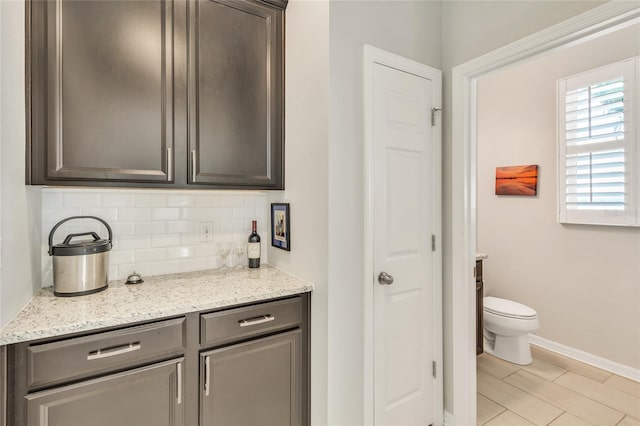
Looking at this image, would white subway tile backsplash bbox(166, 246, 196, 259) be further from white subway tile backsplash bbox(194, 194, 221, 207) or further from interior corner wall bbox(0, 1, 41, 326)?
interior corner wall bbox(0, 1, 41, 326)

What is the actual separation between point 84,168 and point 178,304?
726 millimetres

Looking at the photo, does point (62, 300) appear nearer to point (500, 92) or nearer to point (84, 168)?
point (84, 168)

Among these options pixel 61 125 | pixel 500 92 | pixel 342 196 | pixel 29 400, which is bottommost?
pixel 29 400

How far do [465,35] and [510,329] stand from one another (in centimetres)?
224

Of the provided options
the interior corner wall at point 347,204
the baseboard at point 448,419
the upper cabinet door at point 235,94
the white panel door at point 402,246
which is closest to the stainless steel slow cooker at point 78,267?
the upper cabinet door at point 235,94

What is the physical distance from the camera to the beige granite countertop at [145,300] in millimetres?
1101

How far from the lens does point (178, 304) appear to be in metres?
1.31

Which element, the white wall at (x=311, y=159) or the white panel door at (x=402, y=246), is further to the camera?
the white panel door at (x=402, y=246)

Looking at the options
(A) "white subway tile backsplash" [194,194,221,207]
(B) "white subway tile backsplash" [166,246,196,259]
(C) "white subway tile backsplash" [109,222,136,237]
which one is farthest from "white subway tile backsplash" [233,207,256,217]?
(C) "white subway tile backsplash" [109,222,136,237]

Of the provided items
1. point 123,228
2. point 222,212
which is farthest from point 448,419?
point 123,228

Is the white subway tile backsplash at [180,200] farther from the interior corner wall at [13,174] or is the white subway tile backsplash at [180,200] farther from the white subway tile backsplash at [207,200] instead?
the interior corner wall at [13,174]

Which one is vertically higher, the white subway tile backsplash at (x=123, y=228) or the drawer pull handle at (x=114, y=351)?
the white subway tile backsplash at (x=123, y=228)

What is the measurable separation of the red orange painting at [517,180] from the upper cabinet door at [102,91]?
309 cm

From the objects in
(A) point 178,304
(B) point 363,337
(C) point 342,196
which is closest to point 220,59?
(C) point 342,196
